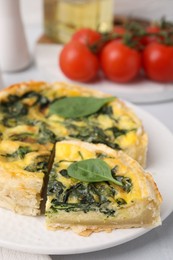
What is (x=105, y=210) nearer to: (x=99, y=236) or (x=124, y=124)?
(x=99, y=236)

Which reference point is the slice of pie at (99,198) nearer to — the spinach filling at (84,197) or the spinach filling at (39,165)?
the spinach filling at (84,197)

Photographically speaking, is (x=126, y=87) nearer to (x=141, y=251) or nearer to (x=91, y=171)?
(x=91, y=171)

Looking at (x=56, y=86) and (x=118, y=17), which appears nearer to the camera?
(x=56, y=86)

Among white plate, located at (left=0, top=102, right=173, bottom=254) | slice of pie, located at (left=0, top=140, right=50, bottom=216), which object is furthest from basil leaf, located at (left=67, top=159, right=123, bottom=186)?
white plate, located at (left=0, top=102, right=173, bottom=254)

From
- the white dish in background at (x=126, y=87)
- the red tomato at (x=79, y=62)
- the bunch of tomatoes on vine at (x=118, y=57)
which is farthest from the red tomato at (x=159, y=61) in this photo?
the red tomato at (x=79, y=62)

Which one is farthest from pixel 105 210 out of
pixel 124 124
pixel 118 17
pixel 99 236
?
pixel 118 17

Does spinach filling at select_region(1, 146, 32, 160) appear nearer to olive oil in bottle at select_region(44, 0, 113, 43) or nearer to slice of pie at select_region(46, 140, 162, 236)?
slice of pie at select_region(46, 140, 162, 236)
